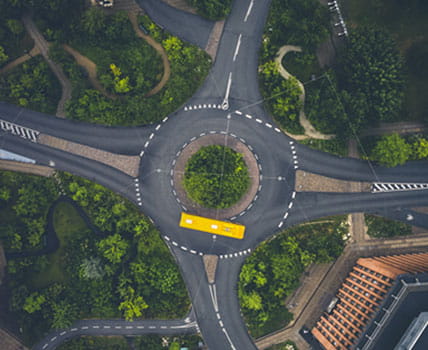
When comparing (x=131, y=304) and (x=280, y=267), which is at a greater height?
(x=280, y=267)

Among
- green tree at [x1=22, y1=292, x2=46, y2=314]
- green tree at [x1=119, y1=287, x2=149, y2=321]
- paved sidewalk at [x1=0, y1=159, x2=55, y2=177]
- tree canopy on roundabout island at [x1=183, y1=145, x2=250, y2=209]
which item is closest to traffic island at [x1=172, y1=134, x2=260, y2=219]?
tree canopy on roundabout island at [x1=183, y1=145, x2=250, y2=209]

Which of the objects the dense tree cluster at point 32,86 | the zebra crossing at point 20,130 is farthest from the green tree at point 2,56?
the zebra crossing at point 20,130

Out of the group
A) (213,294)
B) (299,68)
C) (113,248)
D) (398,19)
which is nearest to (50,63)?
(113,248)

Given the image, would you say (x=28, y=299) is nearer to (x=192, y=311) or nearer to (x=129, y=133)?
(x=192, y=311)

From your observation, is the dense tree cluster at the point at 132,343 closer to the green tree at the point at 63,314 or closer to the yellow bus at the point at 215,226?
the green tree at the point at 63,314

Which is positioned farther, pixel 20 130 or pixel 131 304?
pixel 20 130

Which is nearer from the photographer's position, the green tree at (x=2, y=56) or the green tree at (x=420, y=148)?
the green tree at (x=2, y=56)

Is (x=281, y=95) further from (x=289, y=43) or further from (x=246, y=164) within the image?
(x=246, y=164)
